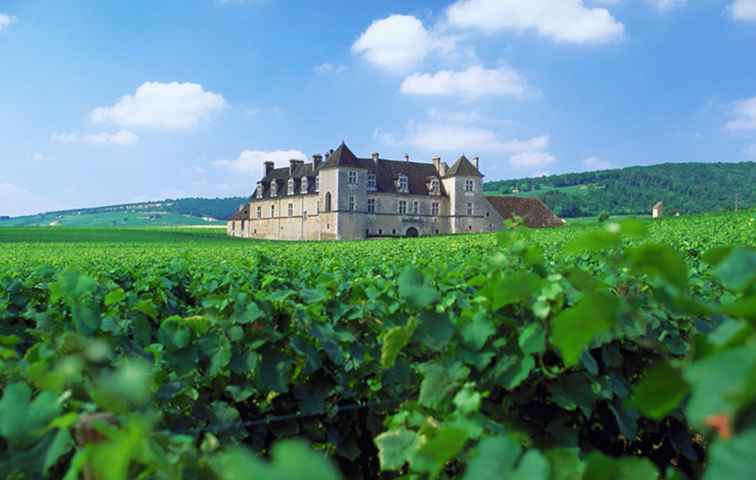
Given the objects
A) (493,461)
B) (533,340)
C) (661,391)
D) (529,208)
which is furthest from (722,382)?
(529,208)

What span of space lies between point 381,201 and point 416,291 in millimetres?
73260

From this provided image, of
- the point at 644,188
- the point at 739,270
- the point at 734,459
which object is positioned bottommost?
the point at 734,459

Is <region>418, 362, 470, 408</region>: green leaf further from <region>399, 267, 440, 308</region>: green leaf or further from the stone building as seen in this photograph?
the stone building

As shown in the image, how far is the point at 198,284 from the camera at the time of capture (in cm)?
512

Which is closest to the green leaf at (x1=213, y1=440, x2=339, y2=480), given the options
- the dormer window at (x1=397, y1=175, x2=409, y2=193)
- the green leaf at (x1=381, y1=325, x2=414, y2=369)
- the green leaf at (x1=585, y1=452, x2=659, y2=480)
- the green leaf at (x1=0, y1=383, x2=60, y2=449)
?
the green leaf at (x1=585, y1=452, x2=659, y2=480)

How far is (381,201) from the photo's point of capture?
247 ft

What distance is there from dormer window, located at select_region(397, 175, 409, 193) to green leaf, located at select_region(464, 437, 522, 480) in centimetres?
7528

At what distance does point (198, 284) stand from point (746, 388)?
482cm

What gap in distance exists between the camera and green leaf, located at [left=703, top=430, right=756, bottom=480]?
74cm

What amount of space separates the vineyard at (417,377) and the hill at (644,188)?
137m

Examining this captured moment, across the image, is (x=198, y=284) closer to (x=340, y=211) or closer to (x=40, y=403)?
(x=40, y=403)

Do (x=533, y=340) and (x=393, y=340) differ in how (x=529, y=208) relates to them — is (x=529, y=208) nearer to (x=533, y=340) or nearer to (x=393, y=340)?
(x=393, y=340)

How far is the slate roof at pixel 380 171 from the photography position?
7144 cm

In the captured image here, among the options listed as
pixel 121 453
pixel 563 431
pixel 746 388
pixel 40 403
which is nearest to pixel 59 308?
pixel 40 403
